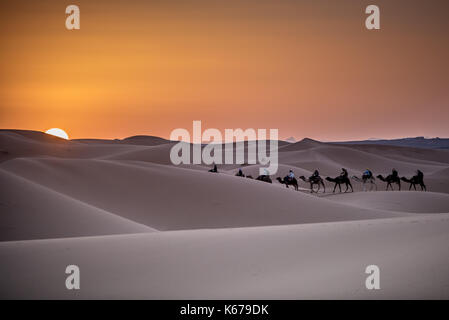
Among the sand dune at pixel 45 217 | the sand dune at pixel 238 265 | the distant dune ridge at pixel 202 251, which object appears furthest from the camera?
the sand dune at pixel 45 217

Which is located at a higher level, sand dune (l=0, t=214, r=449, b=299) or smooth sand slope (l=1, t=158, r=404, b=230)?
smooth sand slope (l=1, t=158, r=404, b=230)

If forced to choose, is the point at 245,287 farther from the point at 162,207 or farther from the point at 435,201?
the point at 435,201

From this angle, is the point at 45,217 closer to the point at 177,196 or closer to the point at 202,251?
the point at 202,251

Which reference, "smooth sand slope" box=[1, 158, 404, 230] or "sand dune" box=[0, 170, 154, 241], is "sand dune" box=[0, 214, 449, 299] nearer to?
"sand dune" box=[0, 170, 154, 241]

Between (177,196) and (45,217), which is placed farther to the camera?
(177,196)

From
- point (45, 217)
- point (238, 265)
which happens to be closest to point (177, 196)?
point (45, 217)

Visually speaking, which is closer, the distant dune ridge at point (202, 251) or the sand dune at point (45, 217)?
the distant dune ridge at point (202, 251)

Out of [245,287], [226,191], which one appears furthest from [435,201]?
[245,287]

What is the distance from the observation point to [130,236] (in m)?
7.81

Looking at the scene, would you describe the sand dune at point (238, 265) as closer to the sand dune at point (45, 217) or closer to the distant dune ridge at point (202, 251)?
the distant dune ridge at point (202, 251)

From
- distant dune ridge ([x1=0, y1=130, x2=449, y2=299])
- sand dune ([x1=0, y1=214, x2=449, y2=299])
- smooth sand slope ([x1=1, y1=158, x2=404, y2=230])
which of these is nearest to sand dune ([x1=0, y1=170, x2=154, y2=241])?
distant dune ridge ([x1=0, y1=130, x2=449, y2=299])

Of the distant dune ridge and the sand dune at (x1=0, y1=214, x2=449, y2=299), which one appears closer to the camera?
the sand dune at (x1=0, y1=214, x2=449, y2=299)

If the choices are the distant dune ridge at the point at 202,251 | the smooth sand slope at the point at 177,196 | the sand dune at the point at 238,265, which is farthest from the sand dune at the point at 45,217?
the smooth sand slope at the point at 177,196
